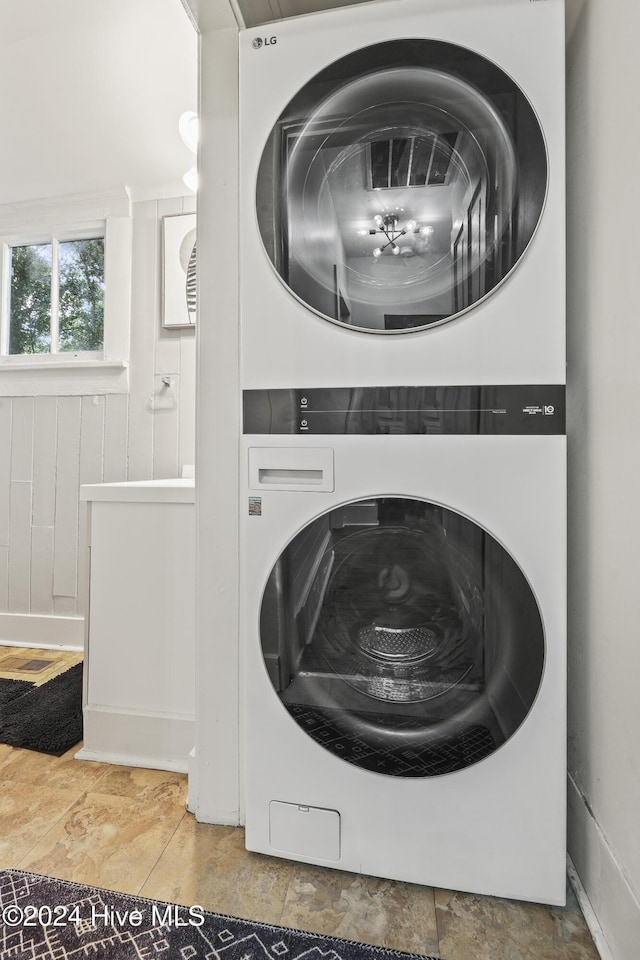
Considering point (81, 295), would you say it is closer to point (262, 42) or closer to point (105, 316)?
point (105, 316)

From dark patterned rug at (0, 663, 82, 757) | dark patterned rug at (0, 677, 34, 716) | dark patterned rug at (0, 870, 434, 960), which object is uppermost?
dark patterned rug at (0, 870, 434, 960)

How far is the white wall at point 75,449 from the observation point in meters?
2.31

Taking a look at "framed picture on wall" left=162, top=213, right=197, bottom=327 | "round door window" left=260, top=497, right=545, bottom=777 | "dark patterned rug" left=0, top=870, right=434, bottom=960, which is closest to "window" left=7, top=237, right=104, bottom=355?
"framed picture on wall" left=162, top=213, right=197, bottom=327

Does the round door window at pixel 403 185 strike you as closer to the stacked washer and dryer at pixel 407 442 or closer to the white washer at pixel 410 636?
the stacked washer and dryer at pixel 407 442

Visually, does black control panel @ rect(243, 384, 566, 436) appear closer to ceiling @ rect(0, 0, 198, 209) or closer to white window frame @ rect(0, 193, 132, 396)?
ceiling @ rect(0, 0, 198, 209)

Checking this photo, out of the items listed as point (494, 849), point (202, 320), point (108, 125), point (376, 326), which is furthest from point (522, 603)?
point (108, 125)

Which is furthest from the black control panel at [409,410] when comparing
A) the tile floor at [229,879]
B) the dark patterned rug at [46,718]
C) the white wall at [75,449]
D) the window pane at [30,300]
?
the window pane at [30,300]

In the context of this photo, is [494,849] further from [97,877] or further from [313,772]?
[97,877]

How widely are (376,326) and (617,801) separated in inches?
36.7

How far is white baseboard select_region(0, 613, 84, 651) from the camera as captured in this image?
2.37 m

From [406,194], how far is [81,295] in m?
2.09

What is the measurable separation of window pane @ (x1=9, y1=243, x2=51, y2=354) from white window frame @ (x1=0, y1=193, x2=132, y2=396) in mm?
31

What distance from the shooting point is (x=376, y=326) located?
0.98 meters

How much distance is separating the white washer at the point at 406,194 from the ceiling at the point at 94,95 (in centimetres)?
77
